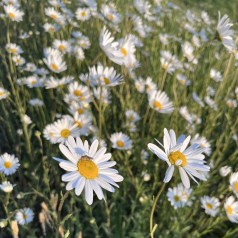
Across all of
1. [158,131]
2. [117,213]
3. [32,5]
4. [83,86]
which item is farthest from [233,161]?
[32,5]

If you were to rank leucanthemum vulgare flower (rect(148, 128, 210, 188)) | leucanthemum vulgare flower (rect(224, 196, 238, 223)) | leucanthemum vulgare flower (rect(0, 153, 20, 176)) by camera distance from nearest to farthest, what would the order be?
1. leucanthemum vulgare flower (rect(148, 128, 210, 188))
2. leucanthemum vulgare flower (rect(0, 153, 20, 176))
3. leucanthemum vulgare flower (rect(224, 196, 238, 223))

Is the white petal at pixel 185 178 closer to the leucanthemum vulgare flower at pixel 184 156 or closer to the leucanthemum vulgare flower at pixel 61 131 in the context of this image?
the leucanthemum vulgare flower at pixel 184 156

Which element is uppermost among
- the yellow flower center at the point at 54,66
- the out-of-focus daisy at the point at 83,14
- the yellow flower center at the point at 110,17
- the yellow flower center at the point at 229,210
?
the yellow flower center at the point at 110,17

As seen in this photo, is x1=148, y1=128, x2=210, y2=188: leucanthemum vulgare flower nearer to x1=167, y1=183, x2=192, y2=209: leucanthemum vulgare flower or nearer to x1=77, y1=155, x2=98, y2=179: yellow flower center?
x1=77, y1=155, x2=98, y2=179: yellow flower center

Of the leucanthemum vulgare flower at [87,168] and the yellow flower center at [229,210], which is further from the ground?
the leucanthemum vulgare flower at [87,168]

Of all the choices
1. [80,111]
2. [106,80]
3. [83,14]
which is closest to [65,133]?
[80,111]

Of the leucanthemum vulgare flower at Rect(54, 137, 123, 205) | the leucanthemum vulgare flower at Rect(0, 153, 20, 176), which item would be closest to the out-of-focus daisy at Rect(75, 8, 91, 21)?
the leucanthemum vulgare flower at Rect(0, 153, 20, 176)

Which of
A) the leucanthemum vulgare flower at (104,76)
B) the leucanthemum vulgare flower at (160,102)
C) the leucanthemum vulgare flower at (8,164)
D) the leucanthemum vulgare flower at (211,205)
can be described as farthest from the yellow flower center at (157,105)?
the leucanthemum vulgare flower at (8,164)
